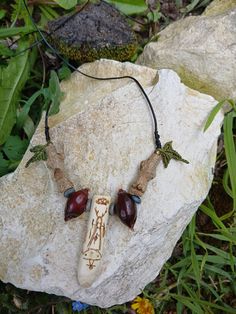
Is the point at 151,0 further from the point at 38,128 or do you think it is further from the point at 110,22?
the point at 38,128

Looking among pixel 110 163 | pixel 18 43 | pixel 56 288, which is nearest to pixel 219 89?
pixel 110 163

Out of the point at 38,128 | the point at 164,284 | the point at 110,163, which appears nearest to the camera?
the point at 110,163

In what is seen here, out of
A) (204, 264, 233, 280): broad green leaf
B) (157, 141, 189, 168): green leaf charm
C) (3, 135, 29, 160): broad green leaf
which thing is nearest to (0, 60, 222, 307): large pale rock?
(157, 141, 189, 168): green leaf charm

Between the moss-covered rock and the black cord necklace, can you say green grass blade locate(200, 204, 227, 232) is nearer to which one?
the black cord necklace

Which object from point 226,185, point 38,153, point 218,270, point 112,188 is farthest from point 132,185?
point 218,270

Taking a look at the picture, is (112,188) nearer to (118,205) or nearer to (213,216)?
(118,205)
